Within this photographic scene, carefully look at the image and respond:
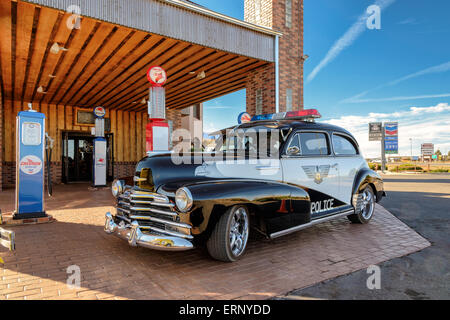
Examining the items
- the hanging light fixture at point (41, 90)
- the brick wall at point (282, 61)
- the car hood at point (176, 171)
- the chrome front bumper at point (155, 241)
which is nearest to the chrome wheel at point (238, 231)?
the car hood at point (176, 171)

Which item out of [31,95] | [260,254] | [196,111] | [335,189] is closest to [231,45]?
[335,189]

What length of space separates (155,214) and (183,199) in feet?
1.60

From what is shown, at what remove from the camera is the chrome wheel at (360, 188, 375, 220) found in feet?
17.7

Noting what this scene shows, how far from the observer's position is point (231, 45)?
804cm

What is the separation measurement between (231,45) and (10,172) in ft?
36.0

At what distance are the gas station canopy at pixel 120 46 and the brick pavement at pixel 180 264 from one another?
14.6 ft

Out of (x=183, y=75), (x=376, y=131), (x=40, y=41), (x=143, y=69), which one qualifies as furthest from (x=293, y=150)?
(x=376, y=131)

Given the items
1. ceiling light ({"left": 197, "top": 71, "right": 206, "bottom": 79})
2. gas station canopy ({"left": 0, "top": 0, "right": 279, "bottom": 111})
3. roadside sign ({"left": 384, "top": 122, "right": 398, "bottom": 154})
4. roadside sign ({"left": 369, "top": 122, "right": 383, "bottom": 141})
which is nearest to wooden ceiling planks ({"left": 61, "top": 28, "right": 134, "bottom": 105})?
gas station canopy ({"left": 0, "top": 0, "right": 279, "bottom": 111})

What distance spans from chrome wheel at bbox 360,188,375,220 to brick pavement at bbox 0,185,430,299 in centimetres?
48

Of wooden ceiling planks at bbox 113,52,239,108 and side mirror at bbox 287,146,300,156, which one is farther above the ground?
wooden ceiling planks at bbox 113,52,239,108

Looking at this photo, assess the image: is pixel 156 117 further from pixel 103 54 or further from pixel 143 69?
pixel 143 69

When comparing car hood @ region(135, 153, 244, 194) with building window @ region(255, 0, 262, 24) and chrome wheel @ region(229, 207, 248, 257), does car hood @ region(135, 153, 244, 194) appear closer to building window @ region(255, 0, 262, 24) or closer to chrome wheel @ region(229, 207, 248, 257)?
chrome wheel @ region(229, 207, 248, 257)

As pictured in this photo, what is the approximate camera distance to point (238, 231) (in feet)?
11.3
